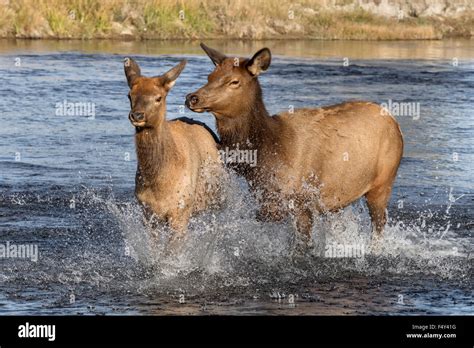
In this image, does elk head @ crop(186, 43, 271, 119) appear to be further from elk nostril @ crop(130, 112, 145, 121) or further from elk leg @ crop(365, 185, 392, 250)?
elk leg @ crop(365, 185, 392, 250)

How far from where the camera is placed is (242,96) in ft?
34.9

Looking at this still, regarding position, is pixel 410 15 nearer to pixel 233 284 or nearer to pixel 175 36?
pixel 175 36

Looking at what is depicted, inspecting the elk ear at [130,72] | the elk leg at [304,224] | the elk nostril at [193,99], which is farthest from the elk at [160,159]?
the elk leg at [304,224]

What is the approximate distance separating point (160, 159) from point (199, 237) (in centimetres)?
86

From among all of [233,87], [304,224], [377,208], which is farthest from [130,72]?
[377,208]

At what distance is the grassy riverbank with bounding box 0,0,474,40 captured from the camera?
32938 mm

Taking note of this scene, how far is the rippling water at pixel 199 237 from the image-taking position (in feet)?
32.7

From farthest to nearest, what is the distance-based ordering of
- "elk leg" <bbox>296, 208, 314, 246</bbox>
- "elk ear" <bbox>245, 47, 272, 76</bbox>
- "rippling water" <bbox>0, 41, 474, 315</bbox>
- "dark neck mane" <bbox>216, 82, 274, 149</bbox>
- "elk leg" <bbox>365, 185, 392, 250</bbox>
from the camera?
"elk leg" <bbox>365, 185, 392, 250</bbox>, "elk leg" <bbox>296, 208, 314, 246</bbox>, "dark neck mane" <bbox>216, 82, 274, 149</bbox>, "elk ear" <bbox>245, 47, 272, 76</bbox>, "rippling water" <bbox>0, 41, 474, 315</bbox>

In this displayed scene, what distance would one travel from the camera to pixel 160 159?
10.5 m

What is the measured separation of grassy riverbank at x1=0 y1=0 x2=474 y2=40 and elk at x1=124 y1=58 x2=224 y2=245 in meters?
22.4

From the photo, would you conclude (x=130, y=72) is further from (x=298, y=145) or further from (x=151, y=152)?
(x=298, y=145)

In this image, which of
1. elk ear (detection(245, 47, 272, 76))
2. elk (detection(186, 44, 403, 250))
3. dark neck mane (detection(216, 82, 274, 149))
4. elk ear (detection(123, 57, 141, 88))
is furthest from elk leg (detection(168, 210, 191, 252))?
elk ear (detection(245, 47, 272, 76))

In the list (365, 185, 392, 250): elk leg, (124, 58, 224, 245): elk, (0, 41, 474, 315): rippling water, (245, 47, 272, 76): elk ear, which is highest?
(245, 47, 272, 76): elk ear
